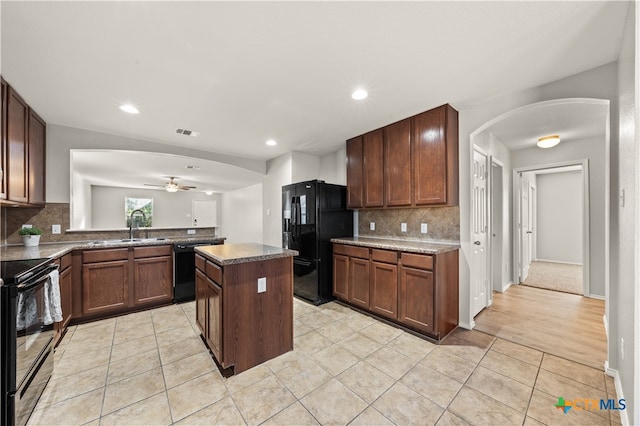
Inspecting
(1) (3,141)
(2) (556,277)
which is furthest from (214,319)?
(2) (556,277)

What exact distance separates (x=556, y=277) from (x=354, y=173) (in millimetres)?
4695

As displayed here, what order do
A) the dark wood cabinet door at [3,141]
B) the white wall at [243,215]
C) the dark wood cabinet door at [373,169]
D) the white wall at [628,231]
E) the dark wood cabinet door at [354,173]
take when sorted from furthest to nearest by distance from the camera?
the white wall at [243,215], the dark wood cabinet door at [354,173], the dark wood cabinet door at [373,169], the dark wood cabinet door at [3,141], the white wall at [628,231]

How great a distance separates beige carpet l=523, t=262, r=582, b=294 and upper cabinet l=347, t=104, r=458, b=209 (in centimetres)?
328

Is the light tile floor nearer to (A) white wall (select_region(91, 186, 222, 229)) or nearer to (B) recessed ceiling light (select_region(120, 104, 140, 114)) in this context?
(B) recessed ceiling light (select_region(120, 104, 140, 114))

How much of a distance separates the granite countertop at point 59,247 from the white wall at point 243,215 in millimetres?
4193

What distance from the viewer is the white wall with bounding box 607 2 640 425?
1.19 m

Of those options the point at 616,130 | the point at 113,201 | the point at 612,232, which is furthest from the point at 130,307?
the point at 113,201

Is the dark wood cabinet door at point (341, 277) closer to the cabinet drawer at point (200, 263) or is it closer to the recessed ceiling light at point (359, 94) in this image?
the cabinet drawer at point (200, 263)

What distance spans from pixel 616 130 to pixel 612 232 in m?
0.77

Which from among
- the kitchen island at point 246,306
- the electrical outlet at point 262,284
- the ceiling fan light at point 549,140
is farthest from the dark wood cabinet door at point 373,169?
the ceiling fan light at point 549,140

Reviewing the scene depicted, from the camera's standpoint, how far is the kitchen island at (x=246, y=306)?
2020 mm

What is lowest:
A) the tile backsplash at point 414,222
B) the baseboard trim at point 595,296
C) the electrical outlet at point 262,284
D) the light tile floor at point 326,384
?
the light tile floor at point 326,384

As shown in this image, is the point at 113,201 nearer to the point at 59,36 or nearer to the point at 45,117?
the point at 45,117

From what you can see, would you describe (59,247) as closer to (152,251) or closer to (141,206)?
(152,251)
